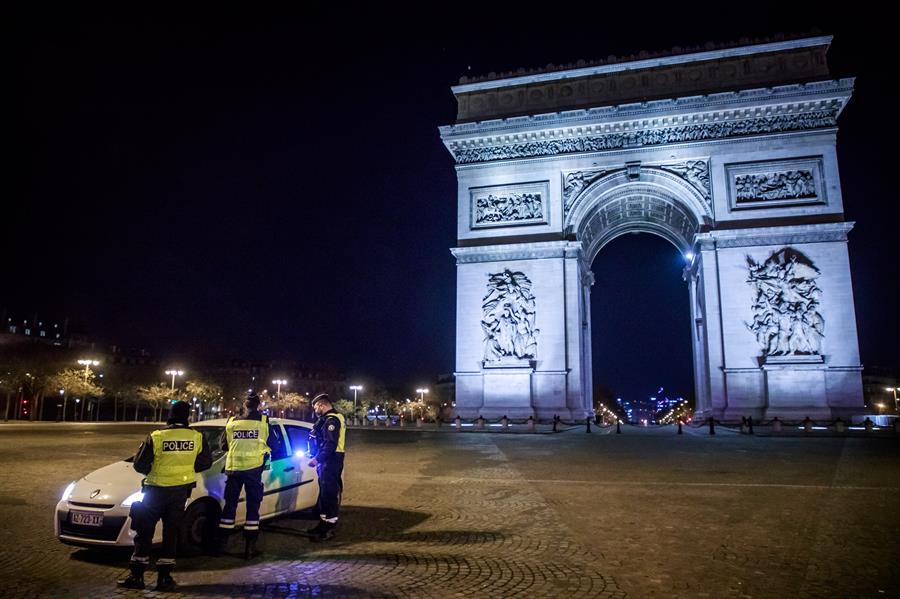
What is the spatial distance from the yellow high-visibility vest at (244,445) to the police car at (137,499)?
313 millimetres

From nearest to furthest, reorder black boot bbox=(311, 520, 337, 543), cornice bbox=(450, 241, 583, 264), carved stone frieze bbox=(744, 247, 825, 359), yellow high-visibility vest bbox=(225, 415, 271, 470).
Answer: yellow high-visibility vest bbox=(225, 415, 271, 470) → black boot bbox=(311, 520, 337, 543) → carved stone frieze bbox=(744, 247, 825, 359) → cornice bbox=(450, 241, 583, 264)

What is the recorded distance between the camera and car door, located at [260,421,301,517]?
23.2 feet

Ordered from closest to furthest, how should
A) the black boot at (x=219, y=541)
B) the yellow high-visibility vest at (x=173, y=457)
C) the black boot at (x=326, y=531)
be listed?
1. the yellow high-visibility vest at (x=173, y=457)
2. the black boot at (x=219, y=541)
3. the black boot at (x=326, y=531)

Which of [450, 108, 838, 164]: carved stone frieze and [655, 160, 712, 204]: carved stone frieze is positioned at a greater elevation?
[450, 108, 838, 164]: carved stone frieze

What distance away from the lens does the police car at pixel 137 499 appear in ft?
18.9

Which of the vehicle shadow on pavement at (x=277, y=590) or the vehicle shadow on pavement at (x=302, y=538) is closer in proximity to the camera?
the vehicle shadow on pavement at (x=277, y=590)

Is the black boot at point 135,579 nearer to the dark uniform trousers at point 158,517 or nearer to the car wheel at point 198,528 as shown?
the dark uniform trousers at point 158,517

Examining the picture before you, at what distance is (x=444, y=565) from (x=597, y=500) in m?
3.81

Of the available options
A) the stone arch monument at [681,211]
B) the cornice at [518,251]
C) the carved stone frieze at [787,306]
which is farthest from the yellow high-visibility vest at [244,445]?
the carved stone frieze at [787,306]

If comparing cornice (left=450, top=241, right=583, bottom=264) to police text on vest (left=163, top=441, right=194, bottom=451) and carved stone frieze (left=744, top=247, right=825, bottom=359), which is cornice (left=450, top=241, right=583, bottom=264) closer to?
carved stone frieze (left=744, top=247, right=825, bottom=359)

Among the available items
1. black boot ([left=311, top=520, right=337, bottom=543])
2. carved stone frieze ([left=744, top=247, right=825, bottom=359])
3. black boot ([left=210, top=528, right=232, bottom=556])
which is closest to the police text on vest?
black boot ([left=210, top=528, right=232, bottom=556])

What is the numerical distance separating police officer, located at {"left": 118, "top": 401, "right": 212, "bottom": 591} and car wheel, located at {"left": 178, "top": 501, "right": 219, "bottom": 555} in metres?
0.51

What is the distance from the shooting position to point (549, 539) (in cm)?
→ 652

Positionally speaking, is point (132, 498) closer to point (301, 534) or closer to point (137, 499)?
point (137, 499)
